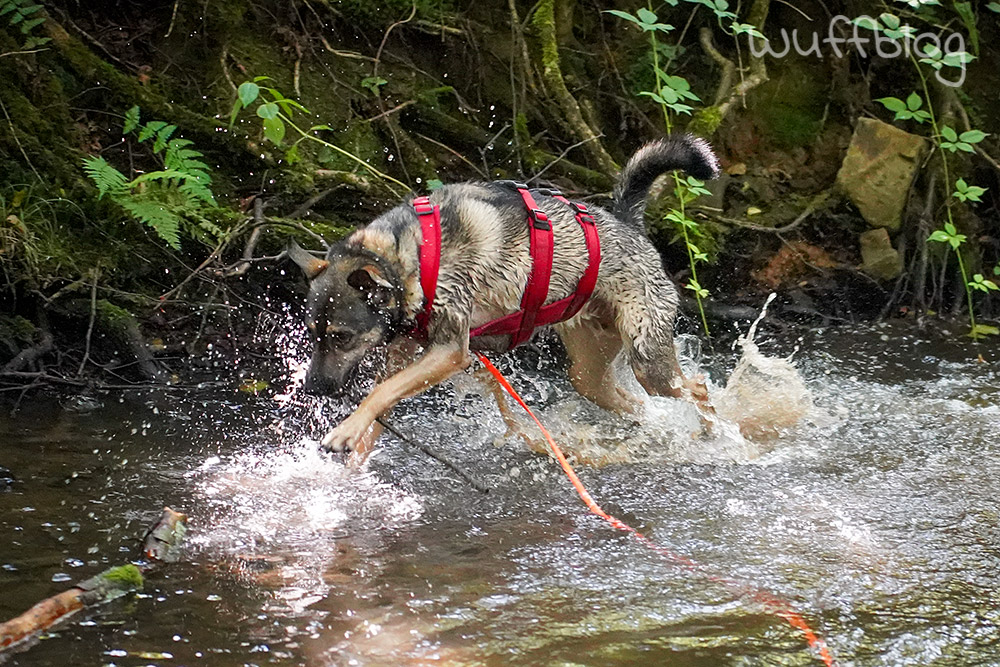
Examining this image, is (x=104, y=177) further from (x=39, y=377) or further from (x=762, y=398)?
(x=762, y=398)

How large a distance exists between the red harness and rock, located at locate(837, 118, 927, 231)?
3548mm

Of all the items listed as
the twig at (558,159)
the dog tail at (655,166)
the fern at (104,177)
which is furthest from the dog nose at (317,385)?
the twig at (558,159)

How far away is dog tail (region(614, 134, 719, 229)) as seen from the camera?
529cm

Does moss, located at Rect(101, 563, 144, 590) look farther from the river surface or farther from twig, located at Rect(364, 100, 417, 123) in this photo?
twig, located at Rect(364, 100, 417, 123)

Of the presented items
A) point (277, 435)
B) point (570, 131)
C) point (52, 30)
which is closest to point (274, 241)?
point (277, 435)

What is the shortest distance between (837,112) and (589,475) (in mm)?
4978

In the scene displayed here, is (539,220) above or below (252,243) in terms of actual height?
above

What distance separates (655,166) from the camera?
5.44 m

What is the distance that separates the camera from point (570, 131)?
7441mm

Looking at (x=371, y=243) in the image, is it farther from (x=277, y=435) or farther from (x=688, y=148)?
(x=688, y=148)

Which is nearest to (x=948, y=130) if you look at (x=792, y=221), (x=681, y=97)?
(x=792, y=221)

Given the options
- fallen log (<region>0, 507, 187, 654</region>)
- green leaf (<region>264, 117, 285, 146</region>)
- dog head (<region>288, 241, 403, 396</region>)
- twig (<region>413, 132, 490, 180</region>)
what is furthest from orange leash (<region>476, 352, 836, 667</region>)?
twig (<region>413, 132, 490, 180</region>)

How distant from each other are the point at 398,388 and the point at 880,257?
486 cm

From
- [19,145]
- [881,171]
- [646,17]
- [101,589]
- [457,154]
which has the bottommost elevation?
[101,589]
